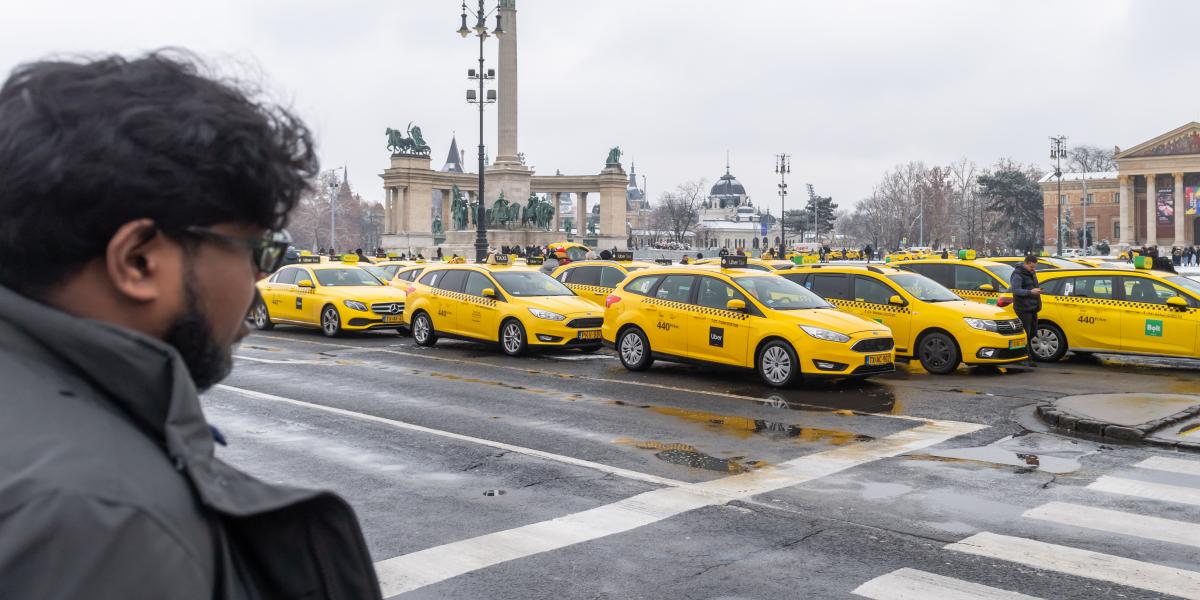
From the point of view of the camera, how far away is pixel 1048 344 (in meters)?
17.9

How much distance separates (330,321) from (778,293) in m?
9.89

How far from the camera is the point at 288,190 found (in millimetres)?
1772

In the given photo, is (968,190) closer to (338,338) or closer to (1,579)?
(338,338)

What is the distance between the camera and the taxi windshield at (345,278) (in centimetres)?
2197

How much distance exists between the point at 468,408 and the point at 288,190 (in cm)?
1030

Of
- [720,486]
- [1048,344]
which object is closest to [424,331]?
[1048,344]

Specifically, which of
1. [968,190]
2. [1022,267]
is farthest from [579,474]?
[968,190]

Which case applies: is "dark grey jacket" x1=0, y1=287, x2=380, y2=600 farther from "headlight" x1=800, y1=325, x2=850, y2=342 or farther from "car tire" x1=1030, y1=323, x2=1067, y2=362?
"car tire" x1=1030, y1=323, x2=1067, y2=362

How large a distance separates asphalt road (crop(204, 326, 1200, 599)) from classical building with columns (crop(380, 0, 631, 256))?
4969 cm

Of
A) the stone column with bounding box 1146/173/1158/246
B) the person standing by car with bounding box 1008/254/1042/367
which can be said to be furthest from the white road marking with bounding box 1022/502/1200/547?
the stone column with bounding box 1146/173/1158/246

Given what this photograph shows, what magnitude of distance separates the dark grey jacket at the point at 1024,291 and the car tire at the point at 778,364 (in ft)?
17.2

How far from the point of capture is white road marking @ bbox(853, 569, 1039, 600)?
5535 millimetres

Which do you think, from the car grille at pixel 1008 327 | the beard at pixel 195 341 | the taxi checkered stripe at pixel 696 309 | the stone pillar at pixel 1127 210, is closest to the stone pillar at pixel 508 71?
the taxi checkered stripe at pixel 696 309

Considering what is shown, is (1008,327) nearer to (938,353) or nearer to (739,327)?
(938,353)
